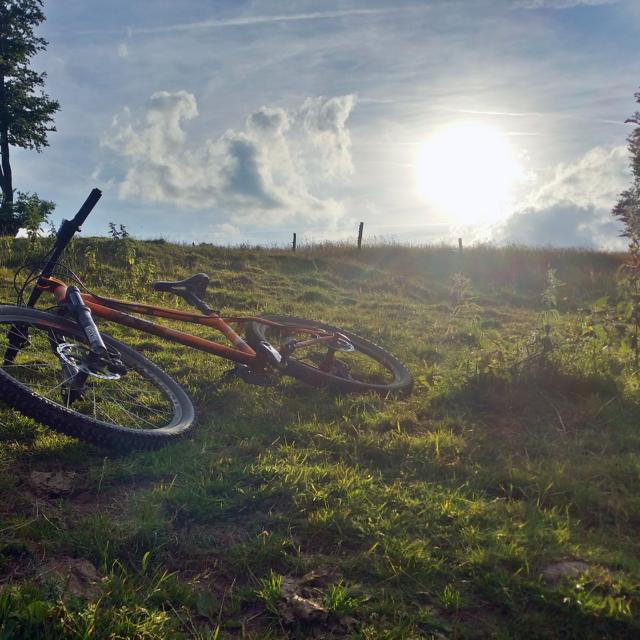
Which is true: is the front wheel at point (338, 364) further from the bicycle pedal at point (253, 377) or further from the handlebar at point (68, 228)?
the handlebar at point (68, 228)

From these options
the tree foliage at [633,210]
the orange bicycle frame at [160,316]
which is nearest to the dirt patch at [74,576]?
A: the orange bicycle frame at [160,316]

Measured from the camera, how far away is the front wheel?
5.64 meters

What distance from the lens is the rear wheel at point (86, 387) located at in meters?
3.60

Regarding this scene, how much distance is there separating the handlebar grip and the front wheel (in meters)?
1.93

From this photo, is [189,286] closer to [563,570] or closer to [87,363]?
[87,363]

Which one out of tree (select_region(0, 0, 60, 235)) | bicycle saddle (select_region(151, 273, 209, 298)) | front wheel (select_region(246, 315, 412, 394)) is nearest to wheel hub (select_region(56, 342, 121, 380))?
bicycle saddle (select_region(151, 273, 209, 298))

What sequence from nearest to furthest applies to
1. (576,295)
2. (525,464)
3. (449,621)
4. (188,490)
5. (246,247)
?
(449,621), (188,490), (525,464), (576,295), (246,247)

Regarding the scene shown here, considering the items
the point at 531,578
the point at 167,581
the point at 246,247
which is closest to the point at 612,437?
the point at 531,578

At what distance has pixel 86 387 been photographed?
4.33 m

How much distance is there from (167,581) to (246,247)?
20.2 meters

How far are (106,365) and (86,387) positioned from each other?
42 cm

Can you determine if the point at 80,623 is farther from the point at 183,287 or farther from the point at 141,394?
the point at 183,287

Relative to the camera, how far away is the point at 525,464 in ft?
13.6

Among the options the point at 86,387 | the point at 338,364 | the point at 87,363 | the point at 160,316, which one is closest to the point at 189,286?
the point at 160,316
